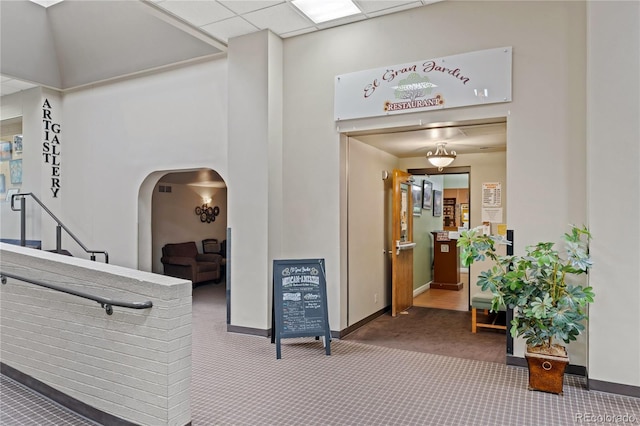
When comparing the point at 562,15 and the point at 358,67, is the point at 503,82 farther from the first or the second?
the point at 358,67

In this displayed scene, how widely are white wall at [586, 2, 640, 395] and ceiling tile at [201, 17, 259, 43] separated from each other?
3291 mm

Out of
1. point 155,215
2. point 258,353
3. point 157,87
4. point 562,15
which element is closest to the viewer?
point 562,15

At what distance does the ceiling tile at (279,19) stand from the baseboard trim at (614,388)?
4294 millimetres

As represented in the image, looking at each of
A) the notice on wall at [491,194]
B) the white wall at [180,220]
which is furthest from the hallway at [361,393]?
the white wall at [180,220]

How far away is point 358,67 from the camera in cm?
463

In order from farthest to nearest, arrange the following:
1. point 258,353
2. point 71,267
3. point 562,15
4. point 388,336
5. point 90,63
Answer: point 90,63, point 388,336, point 258,353, point 562,15, point 71,267

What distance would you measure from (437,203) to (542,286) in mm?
5597

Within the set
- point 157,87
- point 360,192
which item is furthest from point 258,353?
point 157,87

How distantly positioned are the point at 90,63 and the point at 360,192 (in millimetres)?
4772

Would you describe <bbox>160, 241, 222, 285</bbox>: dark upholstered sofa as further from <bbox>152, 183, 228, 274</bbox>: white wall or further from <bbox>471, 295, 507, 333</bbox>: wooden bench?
<bbox>471, 295, 507, 333</bbox>: wooden bench

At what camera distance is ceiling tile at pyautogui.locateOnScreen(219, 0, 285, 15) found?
4.20 m

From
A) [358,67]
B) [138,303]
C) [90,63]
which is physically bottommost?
[138,303]

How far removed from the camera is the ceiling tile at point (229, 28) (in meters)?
4.66

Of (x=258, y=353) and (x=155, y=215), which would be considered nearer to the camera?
(x=258, y=353)
